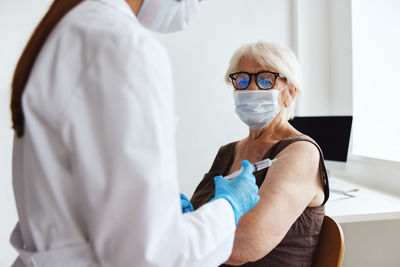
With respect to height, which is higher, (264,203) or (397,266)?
(264,203)

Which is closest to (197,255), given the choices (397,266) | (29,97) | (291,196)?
(29,97)

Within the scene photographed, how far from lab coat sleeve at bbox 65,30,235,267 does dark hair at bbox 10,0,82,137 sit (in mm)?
130

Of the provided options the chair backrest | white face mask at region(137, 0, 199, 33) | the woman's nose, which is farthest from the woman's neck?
white face mask at region(137, 0, 199, 33)

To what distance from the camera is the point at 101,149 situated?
20.6 inches

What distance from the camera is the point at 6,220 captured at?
2.28 meters

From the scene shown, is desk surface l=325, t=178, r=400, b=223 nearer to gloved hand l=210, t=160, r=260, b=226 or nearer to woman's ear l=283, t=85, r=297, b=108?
woman's ear l=283, t=85, r=297, b=108

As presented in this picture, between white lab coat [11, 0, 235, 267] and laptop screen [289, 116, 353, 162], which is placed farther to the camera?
laptop screen [289, 116, 353, 162]

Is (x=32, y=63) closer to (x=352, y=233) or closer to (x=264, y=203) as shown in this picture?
(x=264, y=203)

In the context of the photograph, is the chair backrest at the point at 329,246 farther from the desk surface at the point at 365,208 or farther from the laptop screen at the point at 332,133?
the laptop screen at the point at 332,133

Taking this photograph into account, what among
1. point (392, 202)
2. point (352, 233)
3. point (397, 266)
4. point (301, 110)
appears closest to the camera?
point (392, 202)

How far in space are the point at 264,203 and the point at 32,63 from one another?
2.37 feet

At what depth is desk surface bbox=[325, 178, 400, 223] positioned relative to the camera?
5.37ft

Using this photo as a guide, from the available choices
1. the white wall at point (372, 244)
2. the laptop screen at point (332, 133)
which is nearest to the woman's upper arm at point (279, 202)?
the laptop screen at point (332, 133)

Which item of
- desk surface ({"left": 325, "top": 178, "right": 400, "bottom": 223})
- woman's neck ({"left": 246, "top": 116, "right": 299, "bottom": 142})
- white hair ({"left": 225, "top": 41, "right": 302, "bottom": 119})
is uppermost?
white hair ({"left": 225, "top": 41, "right": 302, "bottom": 119})
